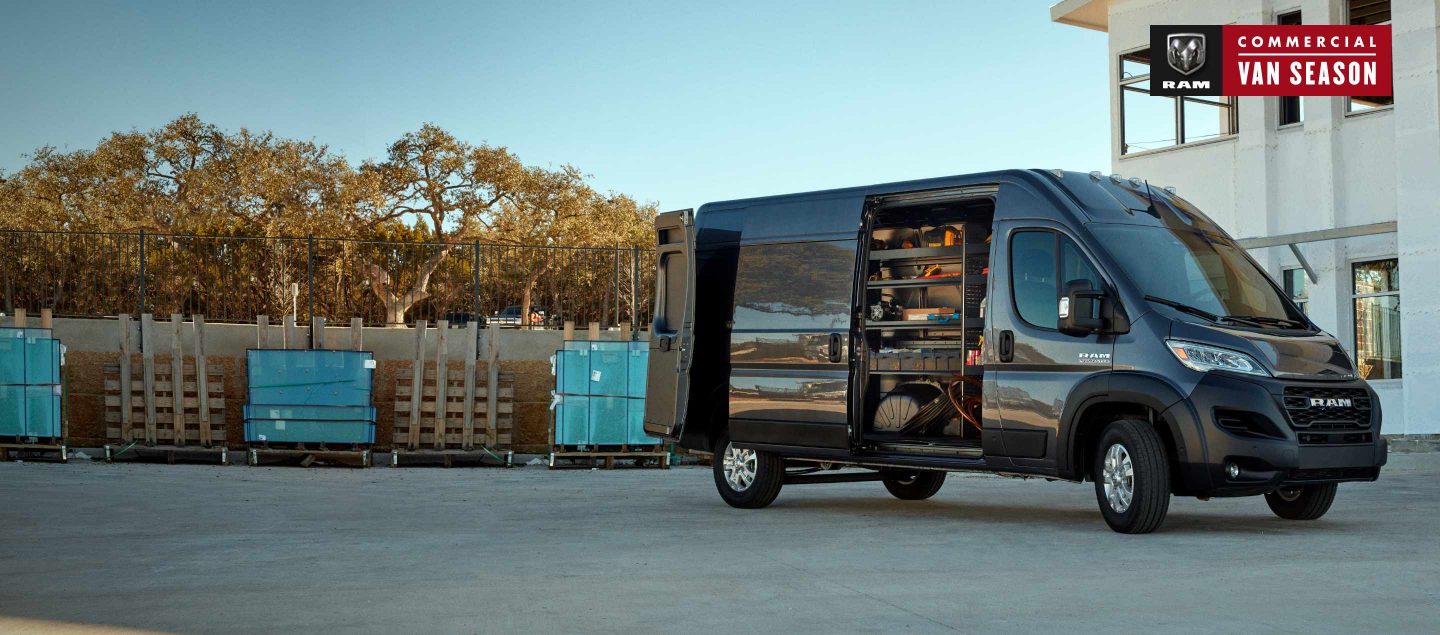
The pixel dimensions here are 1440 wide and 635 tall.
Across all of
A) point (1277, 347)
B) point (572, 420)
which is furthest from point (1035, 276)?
point (572, 420)

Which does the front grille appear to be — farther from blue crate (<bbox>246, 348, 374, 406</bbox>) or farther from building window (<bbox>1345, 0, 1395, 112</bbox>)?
building window (<bbox>1345, 0, 1395, 112</bbox>)

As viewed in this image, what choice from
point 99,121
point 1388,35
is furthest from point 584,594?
point 99,121

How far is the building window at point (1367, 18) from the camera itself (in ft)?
70.9

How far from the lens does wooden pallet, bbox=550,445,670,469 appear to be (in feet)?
62.7

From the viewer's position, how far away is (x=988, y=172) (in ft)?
35.7

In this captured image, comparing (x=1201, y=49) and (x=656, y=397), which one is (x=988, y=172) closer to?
(x=656, y=397)

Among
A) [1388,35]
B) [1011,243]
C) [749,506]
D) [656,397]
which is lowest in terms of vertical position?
[749,506]

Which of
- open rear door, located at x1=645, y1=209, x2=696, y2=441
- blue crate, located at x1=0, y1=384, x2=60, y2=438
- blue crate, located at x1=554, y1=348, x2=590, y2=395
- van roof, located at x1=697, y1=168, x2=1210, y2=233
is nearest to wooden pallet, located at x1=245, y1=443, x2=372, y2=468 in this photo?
blue crate, located at x1=0, y1=384, x2=60, y2=438

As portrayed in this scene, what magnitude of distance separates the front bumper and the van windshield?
742 mm

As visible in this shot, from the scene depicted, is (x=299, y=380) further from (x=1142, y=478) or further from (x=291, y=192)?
(x=291, y=192)

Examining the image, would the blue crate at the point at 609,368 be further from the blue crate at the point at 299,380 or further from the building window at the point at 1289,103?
the building window at the point at 1289,103

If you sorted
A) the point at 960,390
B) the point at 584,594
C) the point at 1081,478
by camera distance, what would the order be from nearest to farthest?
the point at 584,594, the point at 1081,478, the point at 960,390

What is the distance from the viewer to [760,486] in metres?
12.4

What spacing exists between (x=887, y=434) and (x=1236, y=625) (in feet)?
18.0
